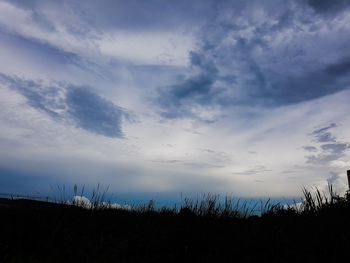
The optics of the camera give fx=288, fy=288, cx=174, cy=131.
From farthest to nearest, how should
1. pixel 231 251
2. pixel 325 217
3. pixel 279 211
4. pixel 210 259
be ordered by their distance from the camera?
pixel 279 211
pixel 325 217
pixel 231 251
pixel 210 259

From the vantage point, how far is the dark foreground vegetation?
181 inches

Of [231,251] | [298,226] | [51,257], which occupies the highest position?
[298,226]

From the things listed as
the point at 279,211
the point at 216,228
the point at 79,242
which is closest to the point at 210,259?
the point at 216,228

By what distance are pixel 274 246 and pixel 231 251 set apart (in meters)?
0.75

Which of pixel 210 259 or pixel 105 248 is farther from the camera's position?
pixel 105 248

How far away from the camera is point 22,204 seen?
26.7 feet

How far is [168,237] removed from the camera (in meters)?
5.10

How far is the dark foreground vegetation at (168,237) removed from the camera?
4586 mm

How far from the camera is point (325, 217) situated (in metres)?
6.33

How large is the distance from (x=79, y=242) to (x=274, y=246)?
134 inches

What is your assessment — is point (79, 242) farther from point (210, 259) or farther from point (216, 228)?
point (216, 228)

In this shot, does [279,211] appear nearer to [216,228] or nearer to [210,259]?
[216,228]

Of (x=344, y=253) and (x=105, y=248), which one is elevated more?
(x=344, y=253)

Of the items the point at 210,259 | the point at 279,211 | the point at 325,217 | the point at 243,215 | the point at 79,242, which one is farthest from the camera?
the point at 243,215
